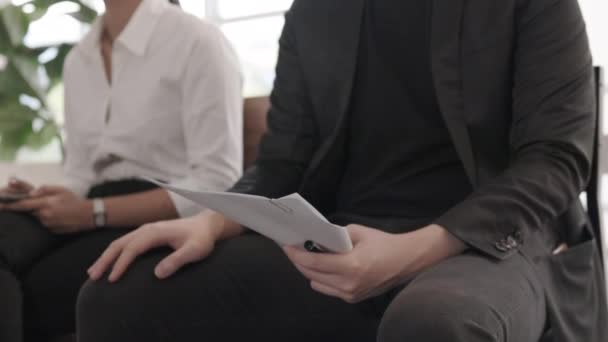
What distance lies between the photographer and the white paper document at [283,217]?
0.87 m

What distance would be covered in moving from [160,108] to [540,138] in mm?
978

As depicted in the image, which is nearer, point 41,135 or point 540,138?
point 540,138

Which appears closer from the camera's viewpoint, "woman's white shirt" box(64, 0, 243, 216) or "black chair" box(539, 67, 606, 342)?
"black chair" box(539, 67, 606, 342)

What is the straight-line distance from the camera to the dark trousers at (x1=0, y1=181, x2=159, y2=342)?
1513mm

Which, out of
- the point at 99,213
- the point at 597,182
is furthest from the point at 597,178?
the point at 99,213

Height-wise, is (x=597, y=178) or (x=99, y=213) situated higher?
(x=597, y=178)

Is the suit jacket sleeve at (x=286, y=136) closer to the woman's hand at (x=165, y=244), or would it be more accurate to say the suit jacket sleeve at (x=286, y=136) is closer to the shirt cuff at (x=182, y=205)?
the woman's hand at (x=165, y=244)

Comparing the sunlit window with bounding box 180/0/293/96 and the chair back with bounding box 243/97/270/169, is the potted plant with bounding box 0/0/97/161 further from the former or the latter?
the chair back with bounding box 243/97/270/169

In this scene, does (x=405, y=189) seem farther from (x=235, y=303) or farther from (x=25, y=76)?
(x=25, y=76)

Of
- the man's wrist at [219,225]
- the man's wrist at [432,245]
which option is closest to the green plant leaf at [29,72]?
the man's wrist at [219,225]

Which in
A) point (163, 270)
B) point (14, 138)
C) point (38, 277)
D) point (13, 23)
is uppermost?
point (163, 270)

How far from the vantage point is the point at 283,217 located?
35.8 inches

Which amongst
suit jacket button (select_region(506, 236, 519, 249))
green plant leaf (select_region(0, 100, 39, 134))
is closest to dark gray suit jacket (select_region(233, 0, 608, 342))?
suit jacket button (select_region(506, 236, 519, 249))

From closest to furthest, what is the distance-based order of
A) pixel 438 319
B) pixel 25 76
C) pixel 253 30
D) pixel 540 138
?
pixel 438 319 < pixel 540 138 < pixel 25 76 < pixel 253 30
